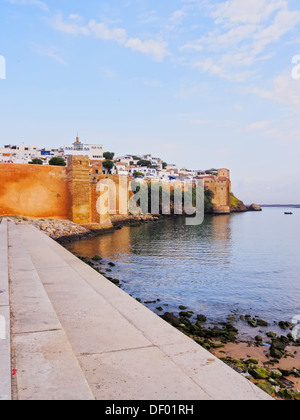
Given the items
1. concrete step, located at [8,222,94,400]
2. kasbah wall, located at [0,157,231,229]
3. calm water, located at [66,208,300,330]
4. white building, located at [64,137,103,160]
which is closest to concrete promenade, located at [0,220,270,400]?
concrete step, located at [8,222,94,400]

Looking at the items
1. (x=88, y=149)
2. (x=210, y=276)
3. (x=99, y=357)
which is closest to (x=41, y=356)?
(x=99, y=357)

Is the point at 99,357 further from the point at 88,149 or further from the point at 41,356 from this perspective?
the point at 88,149

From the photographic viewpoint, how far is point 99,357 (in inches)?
101

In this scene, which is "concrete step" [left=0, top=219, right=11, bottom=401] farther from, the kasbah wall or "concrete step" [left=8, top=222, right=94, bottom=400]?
the kasbah wall

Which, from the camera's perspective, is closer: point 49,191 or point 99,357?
point 99,357

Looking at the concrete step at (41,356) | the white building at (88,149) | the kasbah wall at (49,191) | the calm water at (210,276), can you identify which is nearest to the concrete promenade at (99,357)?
the concrete step at (41,356)

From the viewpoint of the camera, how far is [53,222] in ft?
74.6

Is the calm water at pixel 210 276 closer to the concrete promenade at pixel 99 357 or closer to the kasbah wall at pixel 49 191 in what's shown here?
the kasbah wall at pixel 49 191

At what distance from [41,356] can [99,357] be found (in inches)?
17.1

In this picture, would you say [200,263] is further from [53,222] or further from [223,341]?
[53,222]

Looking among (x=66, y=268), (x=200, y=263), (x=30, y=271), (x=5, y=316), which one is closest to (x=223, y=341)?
(x=66, y=268)

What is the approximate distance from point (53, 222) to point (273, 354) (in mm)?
18976

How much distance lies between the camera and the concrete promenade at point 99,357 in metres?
2.03

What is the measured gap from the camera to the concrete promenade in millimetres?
2025
